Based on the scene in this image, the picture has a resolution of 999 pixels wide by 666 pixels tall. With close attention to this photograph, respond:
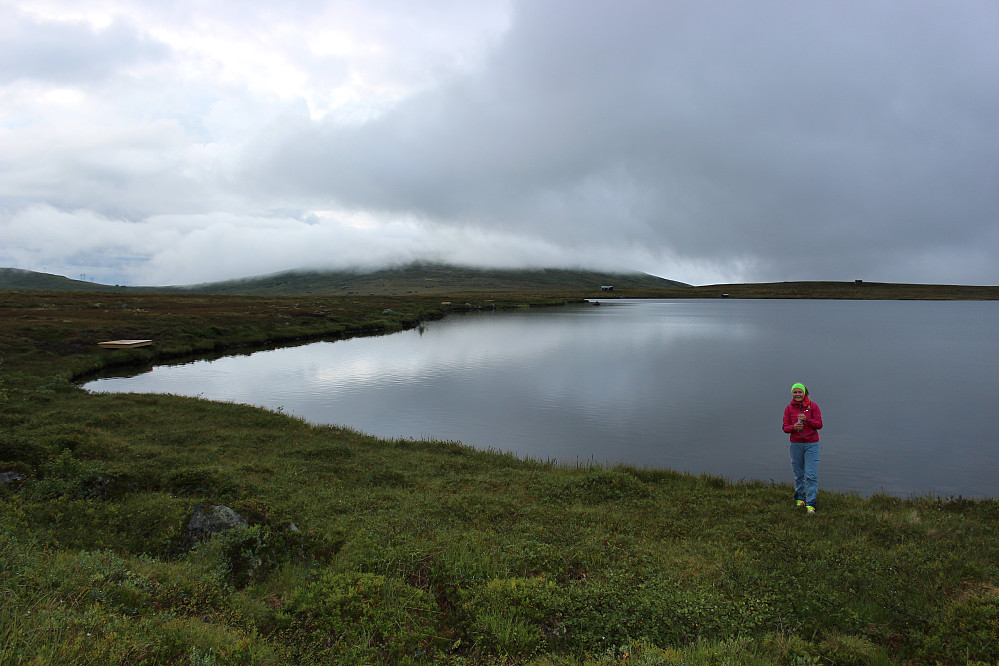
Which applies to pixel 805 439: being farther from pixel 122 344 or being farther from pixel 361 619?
pixel 122 344

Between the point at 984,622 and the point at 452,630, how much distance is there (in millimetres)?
8617

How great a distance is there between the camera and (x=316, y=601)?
352 inches

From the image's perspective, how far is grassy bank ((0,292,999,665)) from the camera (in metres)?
7.49

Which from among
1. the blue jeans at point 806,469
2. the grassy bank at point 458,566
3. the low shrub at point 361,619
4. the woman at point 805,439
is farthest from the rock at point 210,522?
A: the blue jeans at point 806,469

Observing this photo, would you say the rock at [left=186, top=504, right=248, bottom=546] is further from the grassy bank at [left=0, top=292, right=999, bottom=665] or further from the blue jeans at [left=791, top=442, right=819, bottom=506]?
the blue jeans at [left=791, top=442, right=819, bottom=506]

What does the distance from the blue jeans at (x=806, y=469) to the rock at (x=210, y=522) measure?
1618cm

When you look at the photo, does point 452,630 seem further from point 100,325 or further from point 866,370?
point 100,325

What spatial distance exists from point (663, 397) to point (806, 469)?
2308cm

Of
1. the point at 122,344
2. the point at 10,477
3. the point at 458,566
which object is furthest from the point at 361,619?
the point at 122,344

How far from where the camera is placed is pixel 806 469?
1537 centimetres

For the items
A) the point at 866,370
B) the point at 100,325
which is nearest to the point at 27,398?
the point at 100,325

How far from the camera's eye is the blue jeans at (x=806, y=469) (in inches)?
597

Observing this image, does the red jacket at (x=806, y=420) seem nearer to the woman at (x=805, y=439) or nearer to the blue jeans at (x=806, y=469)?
the woman at (x=805, y=439)

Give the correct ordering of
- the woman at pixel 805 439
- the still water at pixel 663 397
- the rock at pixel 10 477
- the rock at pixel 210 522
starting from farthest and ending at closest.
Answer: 1. the still water at pixel 663 397
2. the woman at pixel 805 439
3. the rock at pixel 10 477
4. the rock at pixel 210 522
